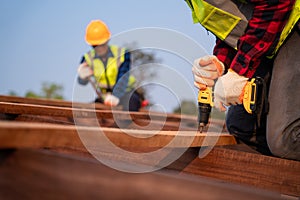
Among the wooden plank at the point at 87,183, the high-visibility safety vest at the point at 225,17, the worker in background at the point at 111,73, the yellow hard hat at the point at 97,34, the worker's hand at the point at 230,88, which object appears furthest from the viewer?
the yellow hard hat at the point at 97,34

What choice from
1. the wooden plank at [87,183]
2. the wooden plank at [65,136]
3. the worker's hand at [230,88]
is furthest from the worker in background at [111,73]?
the wooden plank at [87,183]

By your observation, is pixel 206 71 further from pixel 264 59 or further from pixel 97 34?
pixel 97 34

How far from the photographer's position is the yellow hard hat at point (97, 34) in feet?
24.8

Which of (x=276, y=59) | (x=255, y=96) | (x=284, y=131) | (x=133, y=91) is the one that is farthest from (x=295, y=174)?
(x=133, y=91)

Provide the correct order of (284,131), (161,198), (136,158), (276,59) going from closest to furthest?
(161,198), (136,158), (284,131), (276,59)

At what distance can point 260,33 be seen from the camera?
225cm

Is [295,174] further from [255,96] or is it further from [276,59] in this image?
[276,59]

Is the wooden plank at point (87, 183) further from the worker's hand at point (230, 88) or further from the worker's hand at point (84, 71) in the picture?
the worker's hand at point (84, 71)

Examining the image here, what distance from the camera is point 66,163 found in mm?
850

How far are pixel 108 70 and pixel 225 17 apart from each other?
4.41 metres

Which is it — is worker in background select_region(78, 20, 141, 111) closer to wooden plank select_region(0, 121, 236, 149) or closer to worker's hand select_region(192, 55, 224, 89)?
worker's hand select_region(192, 55, 224, 89)

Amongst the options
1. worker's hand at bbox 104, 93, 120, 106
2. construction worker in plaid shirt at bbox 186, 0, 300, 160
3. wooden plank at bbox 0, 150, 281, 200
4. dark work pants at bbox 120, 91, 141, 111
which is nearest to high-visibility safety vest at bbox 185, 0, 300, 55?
construction worker in plaid shirt at bbox 186, 0, 300, 160

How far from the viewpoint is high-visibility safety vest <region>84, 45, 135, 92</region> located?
672 cm

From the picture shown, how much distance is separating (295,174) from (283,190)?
0.35 ft
